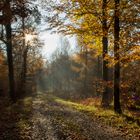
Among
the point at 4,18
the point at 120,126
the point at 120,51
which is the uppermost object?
the point at 4,18

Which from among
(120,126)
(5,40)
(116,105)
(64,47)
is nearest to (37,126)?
(120,126)

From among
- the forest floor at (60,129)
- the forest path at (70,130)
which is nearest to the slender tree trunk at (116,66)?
the forest floor at (60,129)

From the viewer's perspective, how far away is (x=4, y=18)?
1538 cm

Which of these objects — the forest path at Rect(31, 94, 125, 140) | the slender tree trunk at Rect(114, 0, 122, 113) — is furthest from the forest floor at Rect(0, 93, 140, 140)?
the slender tree trunk at Rect(114, 0, 122, 113)

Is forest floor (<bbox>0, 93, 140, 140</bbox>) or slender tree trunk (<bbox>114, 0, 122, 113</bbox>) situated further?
slender tree trunk (<bbox>114, 0, 122, 113</bbox>)

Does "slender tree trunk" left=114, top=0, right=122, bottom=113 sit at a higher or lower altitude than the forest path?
higher

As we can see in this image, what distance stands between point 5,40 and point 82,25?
7.38 meters

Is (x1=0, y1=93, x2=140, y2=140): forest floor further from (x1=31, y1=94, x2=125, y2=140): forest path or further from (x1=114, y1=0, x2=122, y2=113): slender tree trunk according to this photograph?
(x1=114, y1=0, x2=122, y2=113): slender tree trunk

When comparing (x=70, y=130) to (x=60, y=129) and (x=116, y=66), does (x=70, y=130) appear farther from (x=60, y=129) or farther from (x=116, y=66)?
(x=116, y=66)

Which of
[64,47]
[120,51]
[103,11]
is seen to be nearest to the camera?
[120,51]

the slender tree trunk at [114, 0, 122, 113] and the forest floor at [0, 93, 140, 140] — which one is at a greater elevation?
the slender tree trunk at [114, 0, 122, 113]

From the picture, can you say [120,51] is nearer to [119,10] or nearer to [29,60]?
[119,10]

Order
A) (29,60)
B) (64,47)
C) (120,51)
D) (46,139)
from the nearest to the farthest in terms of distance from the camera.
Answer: (46,139) < (120,51) < (29,60) < (64,47)

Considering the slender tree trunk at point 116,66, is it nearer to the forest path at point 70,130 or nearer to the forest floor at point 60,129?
the forest floor at point 60,129
